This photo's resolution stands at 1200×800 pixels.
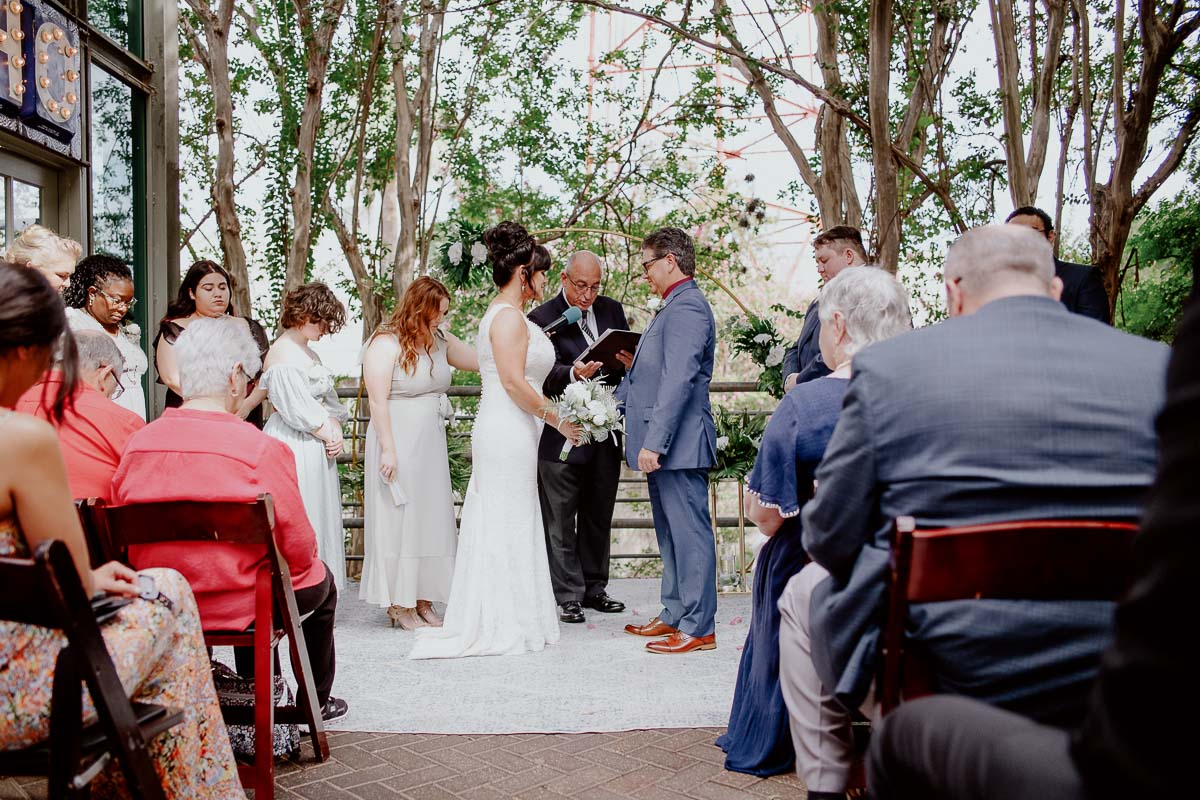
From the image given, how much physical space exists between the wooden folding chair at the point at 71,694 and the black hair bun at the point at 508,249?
4029mm

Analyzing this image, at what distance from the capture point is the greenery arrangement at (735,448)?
761 cm

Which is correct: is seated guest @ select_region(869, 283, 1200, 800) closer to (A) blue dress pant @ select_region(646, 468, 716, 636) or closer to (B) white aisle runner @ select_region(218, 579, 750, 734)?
(B) white aisle runner @ select_region(218, 579, 750, 734)

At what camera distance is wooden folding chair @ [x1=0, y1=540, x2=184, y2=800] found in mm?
2293

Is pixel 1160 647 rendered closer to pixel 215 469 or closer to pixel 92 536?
pixel 215 469

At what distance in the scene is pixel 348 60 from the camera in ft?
40.9

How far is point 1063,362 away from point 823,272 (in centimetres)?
446

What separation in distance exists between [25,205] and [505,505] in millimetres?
4049

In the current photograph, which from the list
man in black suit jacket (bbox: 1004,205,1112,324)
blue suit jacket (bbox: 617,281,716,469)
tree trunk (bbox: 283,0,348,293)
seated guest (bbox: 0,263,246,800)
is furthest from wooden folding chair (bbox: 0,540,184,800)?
tree trunk (bbox: 283,0,348,293)

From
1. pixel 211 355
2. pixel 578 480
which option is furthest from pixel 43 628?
pixel 578 480

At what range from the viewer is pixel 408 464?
664 centimetres

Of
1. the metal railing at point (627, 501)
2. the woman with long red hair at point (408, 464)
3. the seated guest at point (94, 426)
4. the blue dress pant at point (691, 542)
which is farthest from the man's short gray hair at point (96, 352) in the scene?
the metal railing at point (627, 501)

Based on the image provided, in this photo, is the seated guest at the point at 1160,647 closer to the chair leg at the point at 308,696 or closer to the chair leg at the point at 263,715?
the chair leg at the point at 263,715

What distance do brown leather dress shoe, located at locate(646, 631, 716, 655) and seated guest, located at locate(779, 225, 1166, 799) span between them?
3.34 metres

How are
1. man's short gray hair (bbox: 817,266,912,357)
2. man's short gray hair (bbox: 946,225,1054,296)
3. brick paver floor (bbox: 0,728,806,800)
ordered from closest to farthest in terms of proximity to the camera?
man's short gray hair (bbox: 946,225,1054,296), man's short gray hair (bbox: 817,266,912,357), brick paver floor (bbox: 0,728,806,800)
